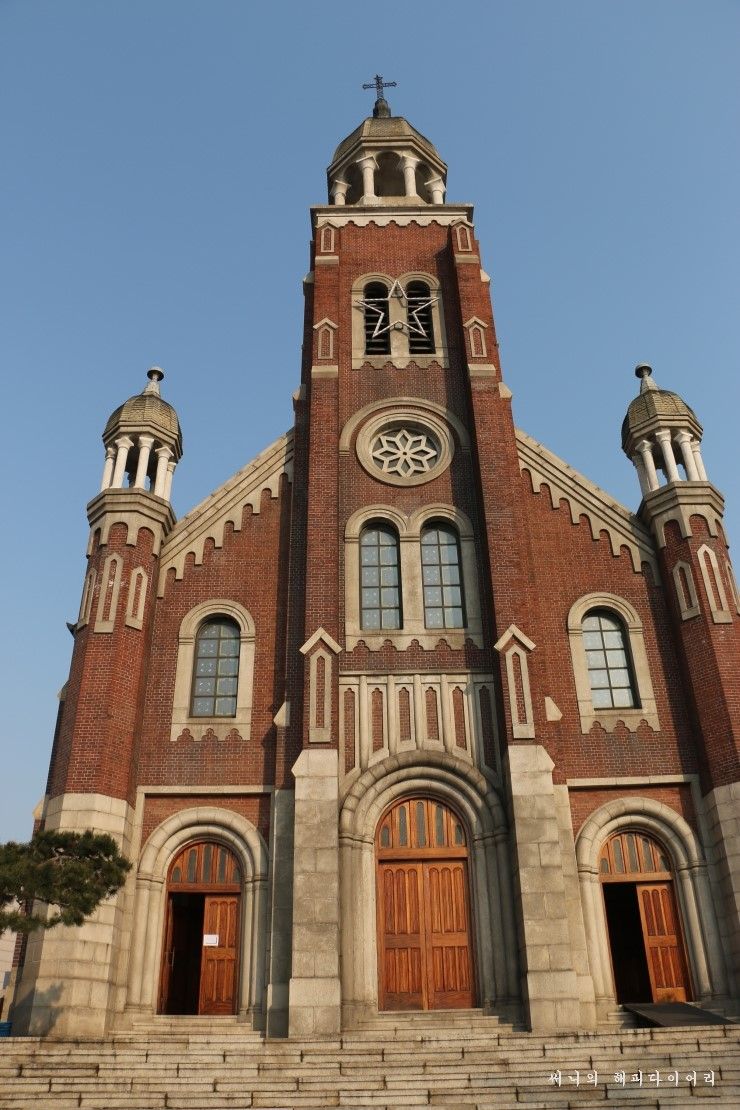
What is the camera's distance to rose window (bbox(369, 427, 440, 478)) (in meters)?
22.6

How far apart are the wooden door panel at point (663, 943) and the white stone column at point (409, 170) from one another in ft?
66.2

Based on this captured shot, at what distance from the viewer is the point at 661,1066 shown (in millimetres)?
13305

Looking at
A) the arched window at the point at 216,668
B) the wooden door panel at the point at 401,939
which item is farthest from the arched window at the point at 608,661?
the arched window at the point at 216,668

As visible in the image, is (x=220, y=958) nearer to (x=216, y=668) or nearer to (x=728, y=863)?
(x=216, y=668)

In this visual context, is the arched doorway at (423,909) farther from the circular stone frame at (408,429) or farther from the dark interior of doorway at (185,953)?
the circular stone frame at (408,429)

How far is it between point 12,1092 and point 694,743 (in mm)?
13306

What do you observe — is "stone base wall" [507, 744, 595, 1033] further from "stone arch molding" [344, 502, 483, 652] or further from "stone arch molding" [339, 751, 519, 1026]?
"stone arch molding" [344, 502, 483, 652]

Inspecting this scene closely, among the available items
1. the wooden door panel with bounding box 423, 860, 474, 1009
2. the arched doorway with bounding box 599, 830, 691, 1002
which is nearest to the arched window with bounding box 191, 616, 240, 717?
the wooden door panel with bounding box 423, 860, 474, 1009

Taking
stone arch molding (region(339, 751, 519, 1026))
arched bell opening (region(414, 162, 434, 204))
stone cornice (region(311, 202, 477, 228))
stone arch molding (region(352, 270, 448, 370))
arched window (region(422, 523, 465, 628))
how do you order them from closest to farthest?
stone arch molding (region(339, 751, 519, 1026))
arched window (region(422, 523, 465, 628))
stone arch molding (region(352, 270, 448, 370))
stone cornice (region(311, 202, 477, 228))
arched bell opening (region(414, 162, 434, 204))

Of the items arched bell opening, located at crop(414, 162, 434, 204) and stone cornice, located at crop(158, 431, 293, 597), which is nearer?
stone cornice, located at crop(158, 431, 293, 597)

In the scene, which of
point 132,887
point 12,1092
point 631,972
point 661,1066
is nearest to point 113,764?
point 132,887

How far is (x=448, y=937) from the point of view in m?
17.8

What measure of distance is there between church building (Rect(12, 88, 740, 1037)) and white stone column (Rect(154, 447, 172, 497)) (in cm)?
16

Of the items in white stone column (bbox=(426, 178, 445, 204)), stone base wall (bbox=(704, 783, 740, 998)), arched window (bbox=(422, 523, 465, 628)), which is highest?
white stone column (bbox=(426, 178, 445, 204))
